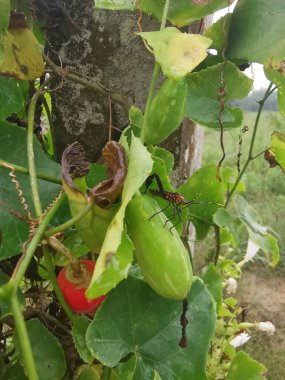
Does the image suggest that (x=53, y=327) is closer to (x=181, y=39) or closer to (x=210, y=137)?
(x=181, y=39)

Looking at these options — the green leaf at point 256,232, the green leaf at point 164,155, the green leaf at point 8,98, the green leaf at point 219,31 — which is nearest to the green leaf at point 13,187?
the green leaf at point 8,98

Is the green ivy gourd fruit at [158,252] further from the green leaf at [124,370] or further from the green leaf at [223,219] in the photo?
the green leaf at [223,219]

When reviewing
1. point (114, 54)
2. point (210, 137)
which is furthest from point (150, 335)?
point (210, 137)

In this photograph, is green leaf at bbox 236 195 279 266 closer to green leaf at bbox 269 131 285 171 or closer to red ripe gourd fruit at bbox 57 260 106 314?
green leaf at bbox 269 131 285 171

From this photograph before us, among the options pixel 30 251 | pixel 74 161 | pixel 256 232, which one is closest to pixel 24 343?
pixel 30 251

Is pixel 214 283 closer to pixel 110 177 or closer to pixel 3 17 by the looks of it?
pixel 110 177

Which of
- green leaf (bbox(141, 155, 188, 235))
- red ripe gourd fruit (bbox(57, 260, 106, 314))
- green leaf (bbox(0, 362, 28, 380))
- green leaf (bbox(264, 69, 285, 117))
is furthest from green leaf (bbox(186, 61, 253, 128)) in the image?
green leaf (bbox(0, 362, 28, 380))
